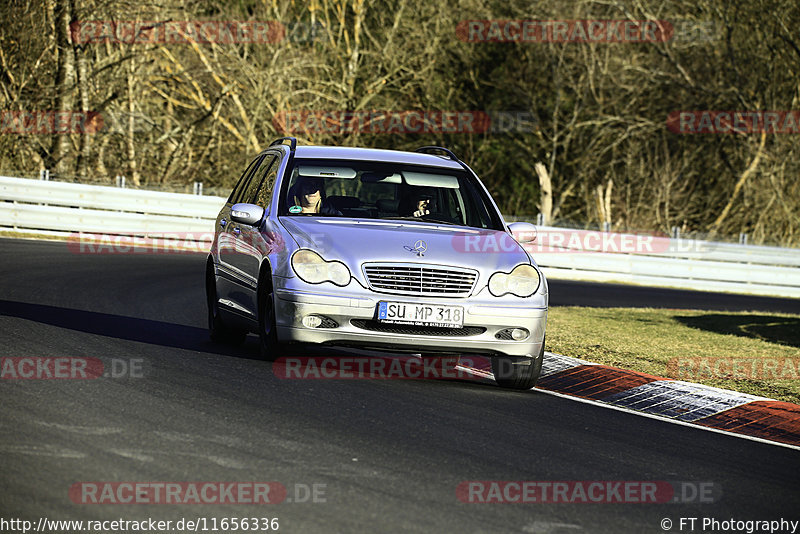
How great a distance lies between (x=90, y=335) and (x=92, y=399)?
322 cm

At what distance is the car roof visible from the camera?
1051cm

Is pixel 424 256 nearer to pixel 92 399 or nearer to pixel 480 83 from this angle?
pixel 92 399

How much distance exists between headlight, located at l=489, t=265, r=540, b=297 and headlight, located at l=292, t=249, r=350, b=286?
1.12 meters

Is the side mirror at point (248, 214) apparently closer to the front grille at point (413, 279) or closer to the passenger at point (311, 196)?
the passenger at point (311, 196)

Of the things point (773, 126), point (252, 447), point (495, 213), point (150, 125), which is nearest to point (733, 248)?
point (773, 126)

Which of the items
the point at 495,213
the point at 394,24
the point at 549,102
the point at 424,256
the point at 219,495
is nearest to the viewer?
→ the point at 219,495

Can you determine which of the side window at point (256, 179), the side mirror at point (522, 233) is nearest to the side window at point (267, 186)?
the side window at point (256, 179)

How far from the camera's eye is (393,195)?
10.3m

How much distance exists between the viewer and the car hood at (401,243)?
8930 millimetres

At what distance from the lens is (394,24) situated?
3678 centimetres

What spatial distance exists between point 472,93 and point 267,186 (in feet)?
106

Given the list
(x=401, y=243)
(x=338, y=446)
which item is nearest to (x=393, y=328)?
(x=401, y=243)

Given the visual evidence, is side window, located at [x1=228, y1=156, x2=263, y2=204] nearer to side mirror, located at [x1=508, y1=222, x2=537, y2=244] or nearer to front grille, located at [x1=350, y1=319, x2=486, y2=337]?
side mirror, located at [x1=508, y1=222, x2=537, y2=244]

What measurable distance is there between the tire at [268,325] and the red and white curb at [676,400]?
77.6 inches
